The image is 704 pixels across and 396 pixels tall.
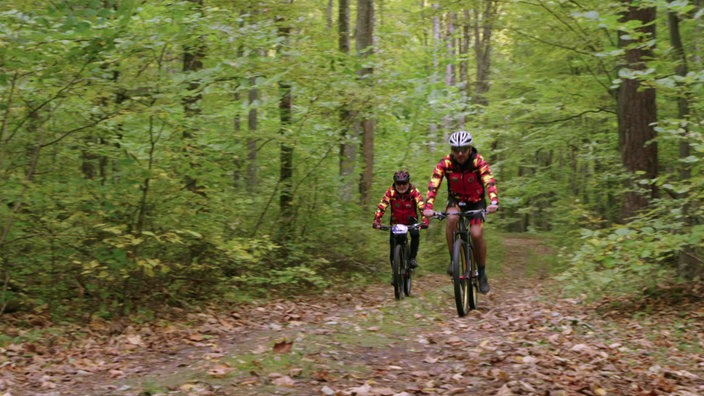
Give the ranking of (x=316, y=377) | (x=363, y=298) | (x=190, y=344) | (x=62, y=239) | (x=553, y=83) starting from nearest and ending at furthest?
(x=316, y=377), (x=190, y=344), (x=62, y=239), (x=363, y=298), (x=553, y=83)

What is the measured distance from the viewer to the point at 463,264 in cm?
834

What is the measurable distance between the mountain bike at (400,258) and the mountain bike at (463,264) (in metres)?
1.72

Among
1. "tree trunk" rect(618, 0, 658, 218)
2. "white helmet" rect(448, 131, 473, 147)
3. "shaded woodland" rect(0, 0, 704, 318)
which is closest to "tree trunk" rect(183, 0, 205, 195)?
"shaded woodland" rect(0, 0, 704, 318)

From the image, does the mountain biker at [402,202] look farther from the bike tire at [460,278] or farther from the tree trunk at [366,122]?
the tree trunk at [366,122]

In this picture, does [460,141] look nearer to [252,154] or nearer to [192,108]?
[192,108]

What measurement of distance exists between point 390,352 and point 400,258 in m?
3.97

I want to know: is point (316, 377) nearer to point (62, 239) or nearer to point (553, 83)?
point (62, 239)

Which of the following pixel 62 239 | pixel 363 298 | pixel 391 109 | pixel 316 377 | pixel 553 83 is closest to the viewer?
pixel 316 377

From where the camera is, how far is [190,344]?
7.54m

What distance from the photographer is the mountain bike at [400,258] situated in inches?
403

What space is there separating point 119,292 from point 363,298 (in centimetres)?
446

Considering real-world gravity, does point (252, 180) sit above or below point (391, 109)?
below

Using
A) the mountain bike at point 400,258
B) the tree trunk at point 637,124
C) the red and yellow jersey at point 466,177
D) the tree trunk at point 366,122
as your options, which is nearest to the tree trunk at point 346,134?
the tree trunk at point 366,122

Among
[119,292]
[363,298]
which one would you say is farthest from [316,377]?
[363,298]
